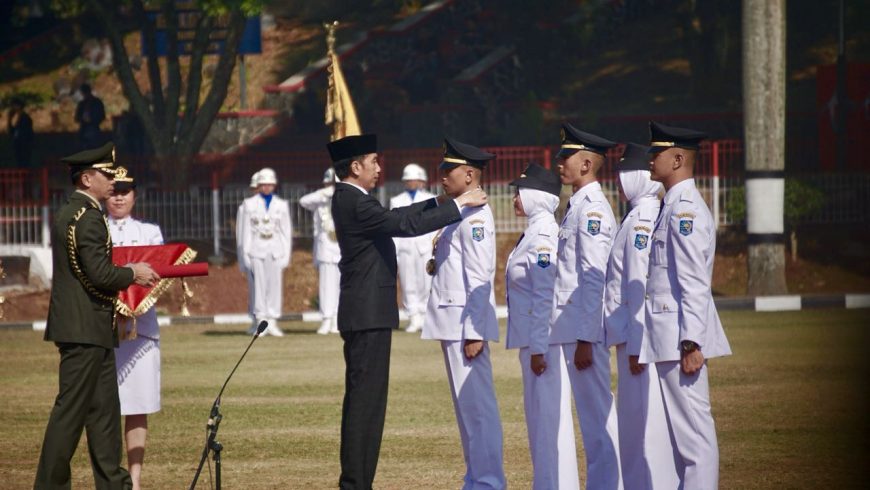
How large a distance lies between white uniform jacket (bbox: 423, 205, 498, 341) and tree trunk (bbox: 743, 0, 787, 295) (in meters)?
15.8

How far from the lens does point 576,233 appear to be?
9156 mm

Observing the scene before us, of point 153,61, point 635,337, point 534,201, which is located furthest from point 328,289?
point 635,337

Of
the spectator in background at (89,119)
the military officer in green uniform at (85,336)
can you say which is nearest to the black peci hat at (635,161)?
the military officer in green uniform at (85,336)

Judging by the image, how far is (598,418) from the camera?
30.1ft

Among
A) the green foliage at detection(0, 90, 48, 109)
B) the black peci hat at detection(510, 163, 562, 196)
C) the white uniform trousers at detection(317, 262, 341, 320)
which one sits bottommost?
the white uniform trousers at detection(317, 262, 341, 320)

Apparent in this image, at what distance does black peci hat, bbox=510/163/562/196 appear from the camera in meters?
9.62

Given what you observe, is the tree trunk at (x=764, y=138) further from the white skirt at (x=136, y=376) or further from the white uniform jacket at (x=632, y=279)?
the white skirt at (x=136, y=376)

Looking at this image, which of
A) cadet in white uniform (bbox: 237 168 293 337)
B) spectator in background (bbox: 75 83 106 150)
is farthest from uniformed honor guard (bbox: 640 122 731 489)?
spectator in background (bbox: 75 83 106 150)

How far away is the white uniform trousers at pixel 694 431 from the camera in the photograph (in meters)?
8.05

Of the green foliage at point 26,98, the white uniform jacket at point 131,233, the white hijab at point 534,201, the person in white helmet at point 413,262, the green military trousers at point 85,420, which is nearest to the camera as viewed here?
the green military trousers at point 85,420

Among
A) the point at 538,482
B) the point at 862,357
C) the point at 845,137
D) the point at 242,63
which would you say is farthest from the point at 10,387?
the point at 242,63

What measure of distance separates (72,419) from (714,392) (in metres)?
7.04

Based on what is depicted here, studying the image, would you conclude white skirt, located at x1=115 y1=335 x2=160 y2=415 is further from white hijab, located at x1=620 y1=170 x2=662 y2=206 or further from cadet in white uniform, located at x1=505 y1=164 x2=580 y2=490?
white hijab, located at x1=620 y1=170 x2=662 y2=206

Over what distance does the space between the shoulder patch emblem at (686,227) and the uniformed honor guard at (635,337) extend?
0.83 meters
